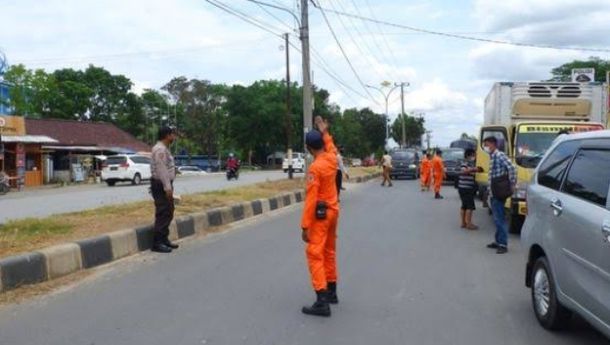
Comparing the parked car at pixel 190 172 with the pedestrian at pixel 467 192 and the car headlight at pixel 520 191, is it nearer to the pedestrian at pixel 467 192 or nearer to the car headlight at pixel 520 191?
the pedestrian at pixel 467 192

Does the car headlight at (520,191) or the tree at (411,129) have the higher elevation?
the tree at (411,129)

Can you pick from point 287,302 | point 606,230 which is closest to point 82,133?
point 287,302

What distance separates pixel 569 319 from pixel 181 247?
6.48 meters

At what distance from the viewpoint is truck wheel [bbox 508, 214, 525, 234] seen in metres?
12.0

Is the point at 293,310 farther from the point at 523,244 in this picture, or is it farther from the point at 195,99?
the point at 195,99

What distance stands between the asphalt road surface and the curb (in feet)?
1.08

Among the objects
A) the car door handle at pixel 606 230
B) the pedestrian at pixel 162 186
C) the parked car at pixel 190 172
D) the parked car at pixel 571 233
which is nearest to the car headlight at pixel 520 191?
the parked car at pixel 571 233

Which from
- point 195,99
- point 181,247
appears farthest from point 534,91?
point 195,99

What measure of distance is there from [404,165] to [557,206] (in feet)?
102

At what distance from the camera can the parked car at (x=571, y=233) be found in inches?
182

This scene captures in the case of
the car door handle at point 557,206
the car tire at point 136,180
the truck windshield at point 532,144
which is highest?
the truck windshield at point 532,144

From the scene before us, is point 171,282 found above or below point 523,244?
below

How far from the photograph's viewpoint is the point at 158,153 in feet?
32.0

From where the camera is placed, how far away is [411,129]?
110m
